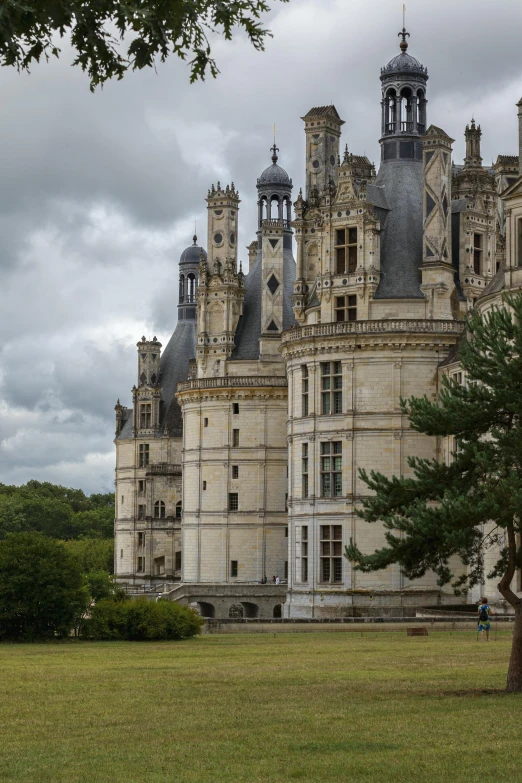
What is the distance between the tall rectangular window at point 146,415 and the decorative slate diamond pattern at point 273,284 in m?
23.7

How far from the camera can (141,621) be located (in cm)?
4447

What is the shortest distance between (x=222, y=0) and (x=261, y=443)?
195ft

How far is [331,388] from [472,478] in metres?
33.3

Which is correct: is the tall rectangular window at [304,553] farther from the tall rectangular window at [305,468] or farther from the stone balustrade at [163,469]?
the stone balustrade at [163,469]

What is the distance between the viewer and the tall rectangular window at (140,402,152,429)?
9525 centimetres

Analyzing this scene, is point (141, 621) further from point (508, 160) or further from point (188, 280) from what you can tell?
point (188, 280)

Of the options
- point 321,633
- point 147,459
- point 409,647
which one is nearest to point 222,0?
point 409,647

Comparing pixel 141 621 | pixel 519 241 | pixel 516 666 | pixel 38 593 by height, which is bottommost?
pixel 516 666

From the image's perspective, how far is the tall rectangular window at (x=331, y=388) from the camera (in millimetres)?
60031

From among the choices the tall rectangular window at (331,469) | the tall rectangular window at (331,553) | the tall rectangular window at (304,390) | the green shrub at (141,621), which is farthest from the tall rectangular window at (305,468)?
the green shrub at (141,621)

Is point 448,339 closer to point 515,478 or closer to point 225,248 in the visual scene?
point 225,248

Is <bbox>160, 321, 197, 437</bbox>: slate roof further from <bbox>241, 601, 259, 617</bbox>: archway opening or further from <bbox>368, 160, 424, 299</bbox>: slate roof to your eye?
<bbox>368, 160, 424, 299</bbox>: slate roof

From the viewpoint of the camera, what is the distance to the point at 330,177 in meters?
68.6

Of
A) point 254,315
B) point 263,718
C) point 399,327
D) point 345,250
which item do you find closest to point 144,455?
point 254,315
